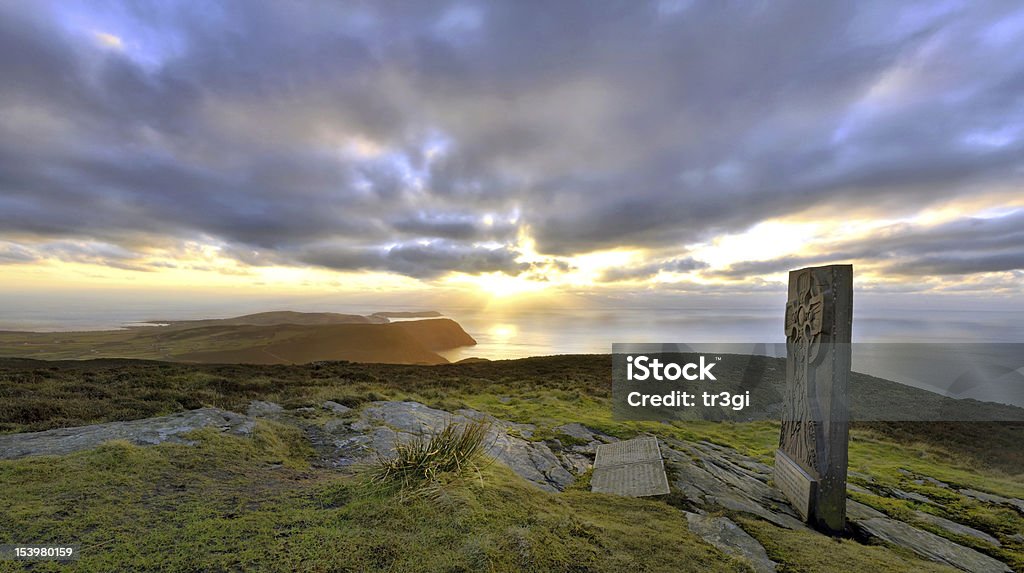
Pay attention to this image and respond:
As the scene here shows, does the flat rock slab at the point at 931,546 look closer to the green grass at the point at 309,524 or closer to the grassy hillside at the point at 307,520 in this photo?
the grassy hillside at the point at 307,520

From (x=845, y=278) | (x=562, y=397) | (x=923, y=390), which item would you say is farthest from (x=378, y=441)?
(x=923, y=390)

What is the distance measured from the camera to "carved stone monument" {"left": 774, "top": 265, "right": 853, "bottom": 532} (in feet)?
19.5

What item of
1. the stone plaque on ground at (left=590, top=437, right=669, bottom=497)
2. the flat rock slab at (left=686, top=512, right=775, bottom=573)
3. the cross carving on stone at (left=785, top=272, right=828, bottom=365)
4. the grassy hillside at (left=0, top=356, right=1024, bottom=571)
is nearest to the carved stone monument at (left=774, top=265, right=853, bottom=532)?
the cross carving on stone at (left=785, top=272, right=828, bottom=365)

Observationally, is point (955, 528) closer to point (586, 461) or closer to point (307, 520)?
point (586, 461)

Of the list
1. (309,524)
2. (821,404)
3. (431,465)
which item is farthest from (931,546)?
(309,524)

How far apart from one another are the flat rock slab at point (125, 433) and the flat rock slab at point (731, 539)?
7.05m

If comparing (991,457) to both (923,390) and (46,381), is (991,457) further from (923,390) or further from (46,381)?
(46,381)

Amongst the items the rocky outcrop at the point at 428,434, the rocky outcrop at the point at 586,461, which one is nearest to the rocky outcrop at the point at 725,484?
the rocky outcrop at the point at 586,461

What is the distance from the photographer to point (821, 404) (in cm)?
642

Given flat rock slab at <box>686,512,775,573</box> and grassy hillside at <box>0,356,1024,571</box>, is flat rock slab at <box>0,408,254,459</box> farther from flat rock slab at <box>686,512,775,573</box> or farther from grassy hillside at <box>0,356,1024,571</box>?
flat rock slab at <box>686,512,775,573</box>

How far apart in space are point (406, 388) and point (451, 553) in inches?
564

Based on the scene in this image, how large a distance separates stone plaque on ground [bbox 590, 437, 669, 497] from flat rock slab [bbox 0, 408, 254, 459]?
6103mm

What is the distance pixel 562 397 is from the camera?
642 inches

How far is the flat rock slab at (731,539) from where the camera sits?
3741 millimetres
